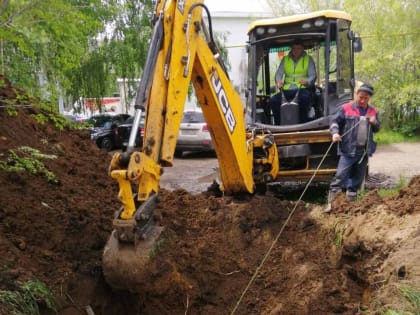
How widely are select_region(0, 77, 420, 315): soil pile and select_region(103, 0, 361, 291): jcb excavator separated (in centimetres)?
30

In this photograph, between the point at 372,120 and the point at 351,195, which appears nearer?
the point at 372,120

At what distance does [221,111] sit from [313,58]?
136 inches

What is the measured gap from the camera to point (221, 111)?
5016 millimetres

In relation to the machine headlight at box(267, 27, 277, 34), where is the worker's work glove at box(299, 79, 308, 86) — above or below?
below

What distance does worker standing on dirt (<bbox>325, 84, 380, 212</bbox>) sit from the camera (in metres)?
6.41

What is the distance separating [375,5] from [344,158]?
1598cm

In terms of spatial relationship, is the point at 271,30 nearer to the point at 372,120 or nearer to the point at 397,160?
the point at 372,120

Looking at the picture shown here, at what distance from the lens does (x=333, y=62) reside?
764 cm

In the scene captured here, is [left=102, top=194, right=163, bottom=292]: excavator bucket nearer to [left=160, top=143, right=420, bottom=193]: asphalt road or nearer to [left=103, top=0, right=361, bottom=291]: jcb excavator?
[left=103, top=0, right=361, bottom=291]: jcb excavator

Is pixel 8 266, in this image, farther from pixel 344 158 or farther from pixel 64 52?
pixel 344 158

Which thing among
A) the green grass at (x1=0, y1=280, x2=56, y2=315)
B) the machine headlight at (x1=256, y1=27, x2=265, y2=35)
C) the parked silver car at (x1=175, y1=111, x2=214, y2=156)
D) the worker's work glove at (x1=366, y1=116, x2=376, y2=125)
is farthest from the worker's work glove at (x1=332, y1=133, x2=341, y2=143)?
the parked silver car at (x1=175, y1=111, x2=214, y2=156)

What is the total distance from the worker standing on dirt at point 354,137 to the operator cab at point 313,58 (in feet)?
2.16

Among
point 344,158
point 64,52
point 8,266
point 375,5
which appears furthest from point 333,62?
point 375,5

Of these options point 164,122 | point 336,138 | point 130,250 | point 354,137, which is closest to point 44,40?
point 164,122
